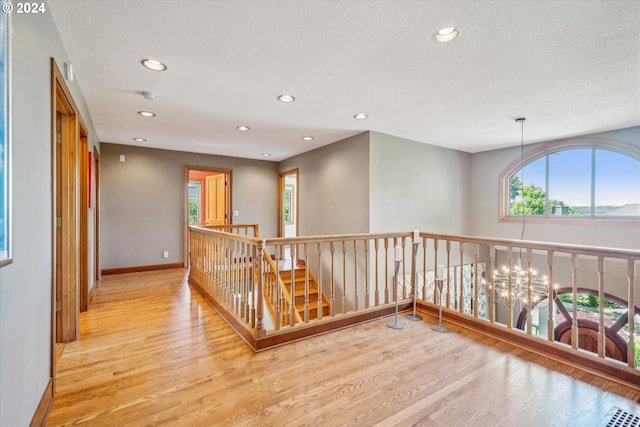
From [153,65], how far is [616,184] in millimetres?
6376

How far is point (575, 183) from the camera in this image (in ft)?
16.1

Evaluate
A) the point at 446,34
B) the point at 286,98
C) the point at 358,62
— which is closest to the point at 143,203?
the point at 286,98

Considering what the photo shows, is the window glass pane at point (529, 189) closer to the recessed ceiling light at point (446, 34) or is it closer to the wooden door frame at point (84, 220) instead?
the recessed ceiling light at point (446, 34)

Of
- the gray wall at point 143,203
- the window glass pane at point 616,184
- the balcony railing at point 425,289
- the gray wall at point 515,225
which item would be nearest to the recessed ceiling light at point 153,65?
the balcony railing at point 425,289

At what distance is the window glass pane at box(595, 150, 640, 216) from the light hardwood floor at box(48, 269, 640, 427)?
383 centimetres

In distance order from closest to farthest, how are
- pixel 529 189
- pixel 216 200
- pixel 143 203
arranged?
pixel 529 189 → pixel 143 203 → pixel 216 200

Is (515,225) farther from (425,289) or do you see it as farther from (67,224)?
(67,224)

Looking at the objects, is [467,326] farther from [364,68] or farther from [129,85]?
[129,85]

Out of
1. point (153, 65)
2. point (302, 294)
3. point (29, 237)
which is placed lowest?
point (302, 294)

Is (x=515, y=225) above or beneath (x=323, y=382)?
above

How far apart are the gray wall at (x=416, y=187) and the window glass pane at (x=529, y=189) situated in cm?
84

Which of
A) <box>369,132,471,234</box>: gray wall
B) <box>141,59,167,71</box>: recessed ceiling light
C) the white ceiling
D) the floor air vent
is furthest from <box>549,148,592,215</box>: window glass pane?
<box>141,59,167,71</box>: recessed ceiling light

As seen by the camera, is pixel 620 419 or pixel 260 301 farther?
pixel 260 301

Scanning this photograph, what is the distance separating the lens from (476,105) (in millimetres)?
3402
